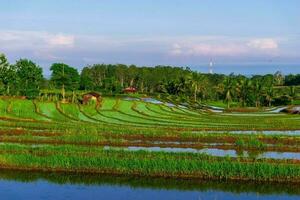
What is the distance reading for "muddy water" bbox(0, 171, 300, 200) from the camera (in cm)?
1652

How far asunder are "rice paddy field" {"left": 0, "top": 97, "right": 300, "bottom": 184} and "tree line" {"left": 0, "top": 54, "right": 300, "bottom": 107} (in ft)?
57.1

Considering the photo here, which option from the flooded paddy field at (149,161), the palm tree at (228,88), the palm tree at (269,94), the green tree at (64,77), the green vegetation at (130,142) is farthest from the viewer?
the palm tree at (269,94)

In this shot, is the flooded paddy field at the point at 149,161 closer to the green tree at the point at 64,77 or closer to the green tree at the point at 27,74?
the green tree at the point at 27,74

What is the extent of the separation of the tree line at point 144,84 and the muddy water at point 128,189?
39.9 metres

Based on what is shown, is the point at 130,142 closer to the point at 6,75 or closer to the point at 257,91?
the point at 6,75

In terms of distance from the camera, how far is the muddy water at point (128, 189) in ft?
54.2

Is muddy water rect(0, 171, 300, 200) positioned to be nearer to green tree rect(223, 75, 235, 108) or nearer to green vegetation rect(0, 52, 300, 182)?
green vegetation rect(0, 52, 300, 182)

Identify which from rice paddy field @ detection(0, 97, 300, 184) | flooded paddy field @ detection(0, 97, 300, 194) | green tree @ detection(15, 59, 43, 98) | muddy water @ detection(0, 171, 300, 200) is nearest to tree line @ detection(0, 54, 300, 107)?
green tree @ detection(15, 59, 43, 98)

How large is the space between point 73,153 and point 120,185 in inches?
181

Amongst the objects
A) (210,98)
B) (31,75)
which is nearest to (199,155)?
(31,75)

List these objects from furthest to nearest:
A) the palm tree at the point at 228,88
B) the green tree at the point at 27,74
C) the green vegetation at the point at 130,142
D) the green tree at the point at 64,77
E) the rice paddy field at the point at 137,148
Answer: the green tree at the point at 64,77 → the palm tree at the point at 228,88 → the green tree at the point at 27,74 → the green vegetation at the point at 130,142 → the rice paddy field at the point at 137,148

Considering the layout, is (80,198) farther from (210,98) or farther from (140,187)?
(210,98)

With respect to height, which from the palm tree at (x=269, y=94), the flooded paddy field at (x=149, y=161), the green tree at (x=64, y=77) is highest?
the green tree at (x=64, y=77)

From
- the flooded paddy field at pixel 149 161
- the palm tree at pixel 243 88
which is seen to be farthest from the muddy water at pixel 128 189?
the palm tree at pixel 243 88
